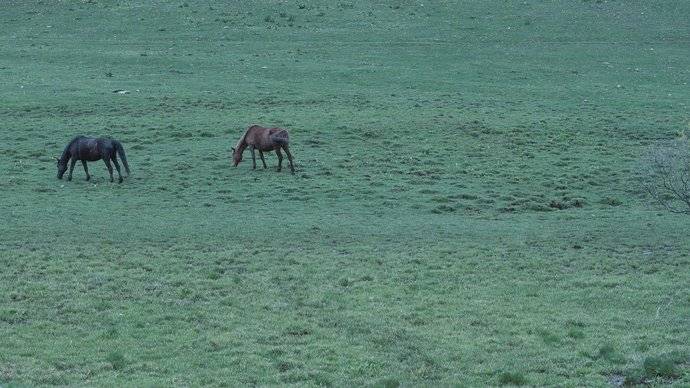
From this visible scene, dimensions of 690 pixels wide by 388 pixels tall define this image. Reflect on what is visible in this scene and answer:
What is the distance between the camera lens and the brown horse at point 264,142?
31.7 metres

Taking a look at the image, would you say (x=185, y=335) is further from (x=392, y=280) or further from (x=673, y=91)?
(x=673, y=91)

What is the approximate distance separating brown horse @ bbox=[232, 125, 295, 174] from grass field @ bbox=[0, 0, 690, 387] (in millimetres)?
678

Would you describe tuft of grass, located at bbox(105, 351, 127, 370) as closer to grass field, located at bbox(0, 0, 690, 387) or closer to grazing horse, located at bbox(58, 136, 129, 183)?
grass field, located at bbox(0, 0, 690, 387)

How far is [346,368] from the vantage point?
46.9ft

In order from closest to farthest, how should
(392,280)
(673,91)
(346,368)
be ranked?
(346,368), (392,280), (673,91)

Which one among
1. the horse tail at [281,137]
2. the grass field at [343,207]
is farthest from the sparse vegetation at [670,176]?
the horse tail at [281,137]

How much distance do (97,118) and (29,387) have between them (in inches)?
1092

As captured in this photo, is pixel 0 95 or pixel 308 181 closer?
pixel 308 181

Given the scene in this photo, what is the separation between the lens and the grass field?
50.0 ft

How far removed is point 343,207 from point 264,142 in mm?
4911

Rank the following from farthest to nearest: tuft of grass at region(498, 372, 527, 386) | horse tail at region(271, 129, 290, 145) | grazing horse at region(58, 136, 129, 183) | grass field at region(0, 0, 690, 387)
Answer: horse tail at region(271, 129, 290, 145) → grazing horse at region(58, 136, 129, 183) → grass field at region(0, 0, 690, 387) → tuft of grass at region(498, 372, 527, 386)

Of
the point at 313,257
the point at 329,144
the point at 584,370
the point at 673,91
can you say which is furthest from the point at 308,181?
the point at 673,91

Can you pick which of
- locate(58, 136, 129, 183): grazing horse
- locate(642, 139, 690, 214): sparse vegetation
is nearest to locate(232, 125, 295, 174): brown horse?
locate(58, 136, 129, 183): grazing horse

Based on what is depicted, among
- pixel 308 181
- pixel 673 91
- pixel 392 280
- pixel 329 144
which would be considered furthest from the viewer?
pixel 673 91
